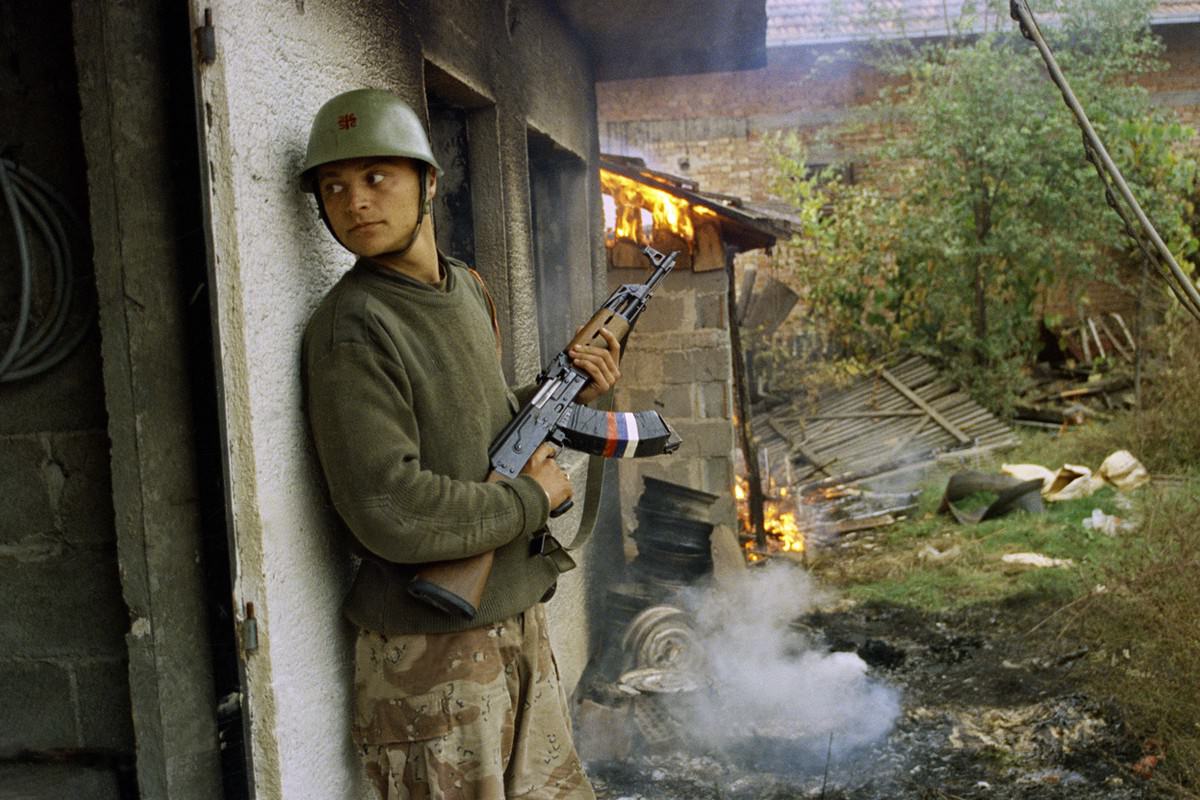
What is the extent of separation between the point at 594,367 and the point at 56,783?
65.0 inches

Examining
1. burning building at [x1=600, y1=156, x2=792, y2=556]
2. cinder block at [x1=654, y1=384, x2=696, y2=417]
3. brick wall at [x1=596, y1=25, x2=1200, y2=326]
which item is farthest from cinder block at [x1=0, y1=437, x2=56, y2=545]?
brick wall at [x1=596, y1=25, x2=1200, y2=326]

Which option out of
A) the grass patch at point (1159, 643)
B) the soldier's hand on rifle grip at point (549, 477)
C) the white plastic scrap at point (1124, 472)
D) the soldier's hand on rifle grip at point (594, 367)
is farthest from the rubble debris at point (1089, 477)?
the soldier's hand on rifle grip at point (549, 477)

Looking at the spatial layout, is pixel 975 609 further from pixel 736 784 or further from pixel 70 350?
pixel 70 350

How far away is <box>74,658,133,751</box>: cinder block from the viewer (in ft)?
7.75

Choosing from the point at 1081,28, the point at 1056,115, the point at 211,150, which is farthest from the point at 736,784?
the point at 1081,28

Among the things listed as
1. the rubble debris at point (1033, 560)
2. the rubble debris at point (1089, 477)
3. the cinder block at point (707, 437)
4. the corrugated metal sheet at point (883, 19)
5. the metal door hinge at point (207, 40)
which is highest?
the corrugated metal sheet at point (883, 19)

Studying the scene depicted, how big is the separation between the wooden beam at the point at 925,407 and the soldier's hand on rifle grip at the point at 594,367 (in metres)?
9.77

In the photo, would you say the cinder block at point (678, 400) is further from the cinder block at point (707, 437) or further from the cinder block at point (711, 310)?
the cinder block at point (711, 310)

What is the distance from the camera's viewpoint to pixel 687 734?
486 centimetres

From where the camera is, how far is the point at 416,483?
2.09 m

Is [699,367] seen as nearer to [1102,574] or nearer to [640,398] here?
[640,398]

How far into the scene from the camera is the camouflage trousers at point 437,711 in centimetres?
228

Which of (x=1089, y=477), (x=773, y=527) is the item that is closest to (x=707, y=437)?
(x=773, y=527)

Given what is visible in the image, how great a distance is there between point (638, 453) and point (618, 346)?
36 centimetres
